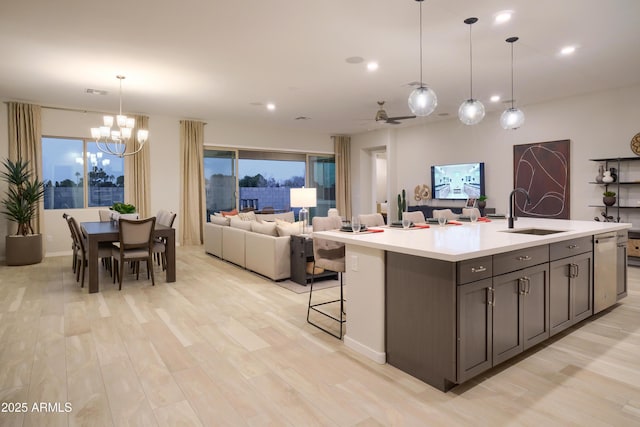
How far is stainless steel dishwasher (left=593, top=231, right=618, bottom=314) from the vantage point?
11.4ft

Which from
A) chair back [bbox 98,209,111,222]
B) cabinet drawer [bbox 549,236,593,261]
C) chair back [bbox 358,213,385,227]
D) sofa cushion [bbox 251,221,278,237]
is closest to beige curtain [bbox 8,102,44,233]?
chair back [bbox 98,209,111,222]

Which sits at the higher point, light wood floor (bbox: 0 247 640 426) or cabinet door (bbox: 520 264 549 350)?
cabinet door (bbox: 520 264 549 350)

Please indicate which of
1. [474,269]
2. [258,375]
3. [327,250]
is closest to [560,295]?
[474,269]

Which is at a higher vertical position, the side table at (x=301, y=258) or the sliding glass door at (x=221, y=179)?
the sliding glass door at (x=221, y=179)

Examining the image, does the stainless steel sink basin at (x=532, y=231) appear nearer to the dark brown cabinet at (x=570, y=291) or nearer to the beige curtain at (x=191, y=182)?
the dark brown cabinet at (x=570, y=291)

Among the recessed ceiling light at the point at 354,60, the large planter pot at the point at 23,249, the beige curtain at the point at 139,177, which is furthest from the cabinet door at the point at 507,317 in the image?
the beige curtain at the point at 139,177

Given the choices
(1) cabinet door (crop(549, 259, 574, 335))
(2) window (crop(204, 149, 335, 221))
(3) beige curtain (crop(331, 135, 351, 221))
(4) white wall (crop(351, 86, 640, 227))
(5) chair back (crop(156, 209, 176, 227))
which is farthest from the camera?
(3) beige curtain (crop(331, 135, 351, 221))

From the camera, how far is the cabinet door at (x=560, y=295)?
292cm

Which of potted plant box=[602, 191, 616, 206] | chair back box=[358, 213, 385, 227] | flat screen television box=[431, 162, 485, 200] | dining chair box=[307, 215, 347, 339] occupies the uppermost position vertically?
flat screen television box=[431, 162, 485, 200]

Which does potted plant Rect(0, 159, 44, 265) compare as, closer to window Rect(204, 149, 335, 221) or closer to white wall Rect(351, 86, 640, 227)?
→ window Rect(204, 149, 335, 221)

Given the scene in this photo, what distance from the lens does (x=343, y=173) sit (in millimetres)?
11219

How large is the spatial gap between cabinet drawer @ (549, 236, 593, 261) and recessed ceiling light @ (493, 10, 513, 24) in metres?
2.18

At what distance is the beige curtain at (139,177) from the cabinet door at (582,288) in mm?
7567

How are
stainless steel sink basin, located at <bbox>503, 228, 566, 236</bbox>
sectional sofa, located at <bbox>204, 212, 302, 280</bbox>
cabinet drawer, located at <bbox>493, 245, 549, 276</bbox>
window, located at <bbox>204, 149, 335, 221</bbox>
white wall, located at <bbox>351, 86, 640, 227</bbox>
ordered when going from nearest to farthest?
cabinet drawer, located at <bbox>493, 245, 549, 276</bbox> < stainless steel sink basin, located at <bbox>503, 228, 566, 236</bbox> < sectional sofa, located at <bbox>204, 212, 302, 280</bbox> < white wall, located at <bbox>351, 86, 640, 227</bbox> < window, located at <bbox>204, 149, 335, 221</bbox>
